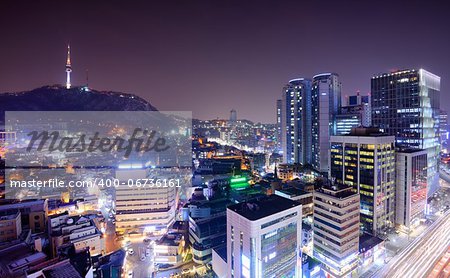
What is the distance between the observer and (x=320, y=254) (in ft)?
79.9

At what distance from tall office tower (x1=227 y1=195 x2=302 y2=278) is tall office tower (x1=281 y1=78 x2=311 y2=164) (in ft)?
135

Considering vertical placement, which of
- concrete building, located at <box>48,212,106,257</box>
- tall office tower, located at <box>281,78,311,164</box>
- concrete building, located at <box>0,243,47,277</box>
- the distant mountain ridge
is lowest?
concrete building, located at <box>48,212,106,257</box>

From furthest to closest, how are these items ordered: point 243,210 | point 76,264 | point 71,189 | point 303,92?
1. point 303,92
2. point 71,189
3. point 243,210
4. point 76,264

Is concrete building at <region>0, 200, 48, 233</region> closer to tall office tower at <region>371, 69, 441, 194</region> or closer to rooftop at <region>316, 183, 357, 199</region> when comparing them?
rooftop at <region>316, 183, 357, 199</region>

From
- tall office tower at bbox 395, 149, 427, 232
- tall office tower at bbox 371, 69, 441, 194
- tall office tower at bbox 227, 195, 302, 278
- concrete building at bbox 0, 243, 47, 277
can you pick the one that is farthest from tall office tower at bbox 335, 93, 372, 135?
concrete building at bbox 0, 243, 47, 277

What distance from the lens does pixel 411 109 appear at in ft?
133

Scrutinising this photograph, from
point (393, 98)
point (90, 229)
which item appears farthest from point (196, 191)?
point (393, 98)

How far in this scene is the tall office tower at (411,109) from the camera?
3966 cm

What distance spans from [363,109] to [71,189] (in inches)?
2674

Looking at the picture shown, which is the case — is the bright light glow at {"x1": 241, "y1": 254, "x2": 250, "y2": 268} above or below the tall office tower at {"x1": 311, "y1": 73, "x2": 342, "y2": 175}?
below

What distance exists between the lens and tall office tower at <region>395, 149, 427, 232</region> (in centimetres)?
3039

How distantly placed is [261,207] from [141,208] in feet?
71.6

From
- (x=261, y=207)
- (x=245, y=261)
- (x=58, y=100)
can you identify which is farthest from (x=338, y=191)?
(x=58, y=100)

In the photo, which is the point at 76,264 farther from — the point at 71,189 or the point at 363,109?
the point at 363,109
